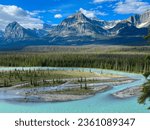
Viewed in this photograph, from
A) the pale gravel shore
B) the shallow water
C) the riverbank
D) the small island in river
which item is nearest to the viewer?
the shallow water

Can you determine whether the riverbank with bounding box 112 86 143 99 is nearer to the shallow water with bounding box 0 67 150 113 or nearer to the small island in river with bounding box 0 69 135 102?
the shallow water with bounding box 0 67 150 113

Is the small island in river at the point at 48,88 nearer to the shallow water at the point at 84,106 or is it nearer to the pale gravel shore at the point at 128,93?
the shallow water at the point at 84,106

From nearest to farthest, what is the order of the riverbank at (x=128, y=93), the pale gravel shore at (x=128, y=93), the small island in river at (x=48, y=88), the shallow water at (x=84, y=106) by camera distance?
1. the shallow water at (x=84, y=106)
2. the small island in river at (x=48, y=88)
3. the riverbank at (x=128, y=93)
4. the pale gravel shore at (x=128, y=93)

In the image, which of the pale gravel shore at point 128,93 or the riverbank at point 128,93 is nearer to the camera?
the riverbank at point 128,93

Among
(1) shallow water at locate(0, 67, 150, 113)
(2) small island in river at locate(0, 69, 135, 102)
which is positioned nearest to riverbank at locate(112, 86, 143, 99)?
(1) shallow water at locate(0, 67, 150, 113)

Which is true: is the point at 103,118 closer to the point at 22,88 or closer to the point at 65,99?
the point at 65,99

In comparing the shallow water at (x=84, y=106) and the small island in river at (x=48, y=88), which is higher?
the small island in river at (x=48, y=88)

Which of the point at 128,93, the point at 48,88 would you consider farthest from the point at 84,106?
the point at 48,88

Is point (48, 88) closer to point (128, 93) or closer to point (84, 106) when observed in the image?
point (128, 93)

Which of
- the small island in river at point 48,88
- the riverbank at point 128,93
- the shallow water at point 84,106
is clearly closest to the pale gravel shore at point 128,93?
the riverbank at point 128,93

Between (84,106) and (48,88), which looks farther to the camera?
→ (48,88)

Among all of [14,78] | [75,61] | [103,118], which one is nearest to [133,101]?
[14,78]
